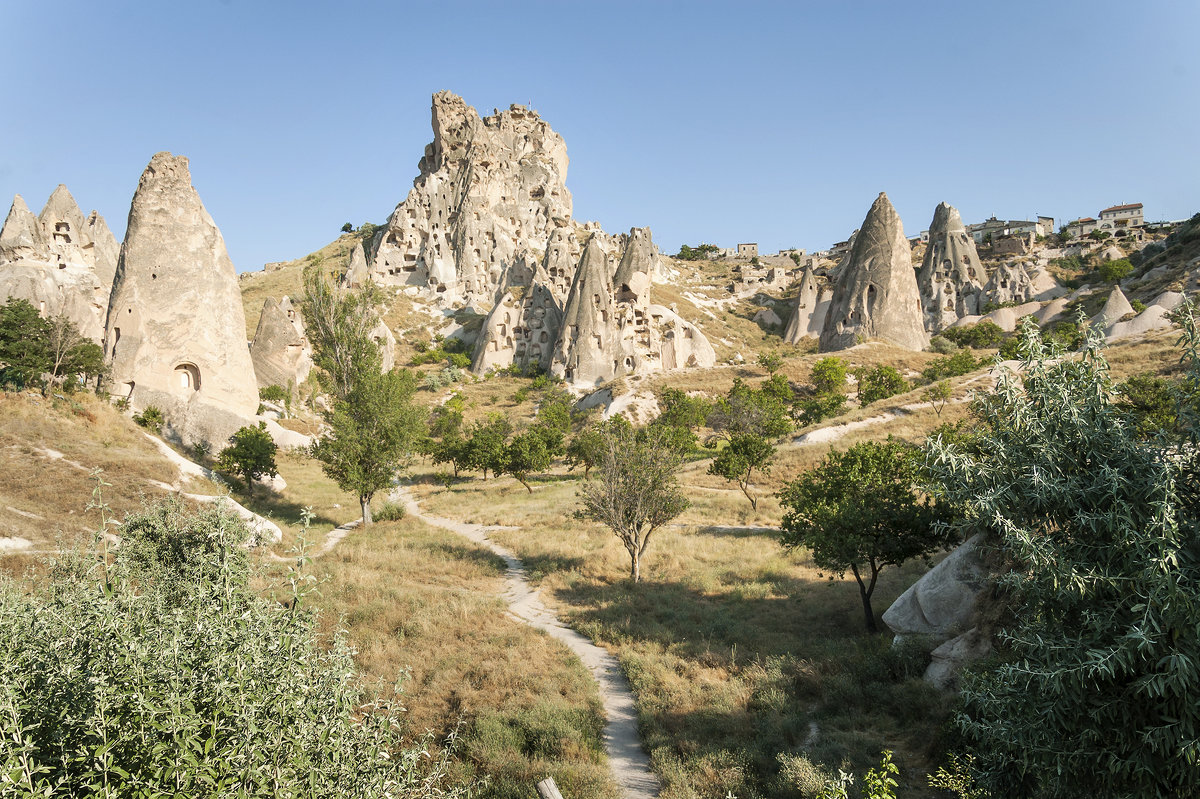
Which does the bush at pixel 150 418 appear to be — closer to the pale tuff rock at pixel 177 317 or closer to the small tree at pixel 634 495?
the pale tuff rock at pixel 177 317

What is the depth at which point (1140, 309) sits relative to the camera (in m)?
49.6

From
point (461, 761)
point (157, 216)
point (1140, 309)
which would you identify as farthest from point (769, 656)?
point (1140, 309)

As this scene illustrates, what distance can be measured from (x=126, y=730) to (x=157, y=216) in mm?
32001

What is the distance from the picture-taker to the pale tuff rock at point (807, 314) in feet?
235

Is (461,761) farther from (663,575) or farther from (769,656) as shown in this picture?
(663,575)

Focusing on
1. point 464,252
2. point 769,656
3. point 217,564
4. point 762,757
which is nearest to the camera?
point 217,564

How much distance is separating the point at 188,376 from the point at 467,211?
174 ft

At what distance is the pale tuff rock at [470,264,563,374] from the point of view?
6059 centimetres

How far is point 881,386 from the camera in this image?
43906mm

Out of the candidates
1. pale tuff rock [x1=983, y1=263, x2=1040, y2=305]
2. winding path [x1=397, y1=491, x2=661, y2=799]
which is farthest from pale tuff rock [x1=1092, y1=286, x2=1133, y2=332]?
winding path [x1=397, y1=491, x2=661, y2=799]

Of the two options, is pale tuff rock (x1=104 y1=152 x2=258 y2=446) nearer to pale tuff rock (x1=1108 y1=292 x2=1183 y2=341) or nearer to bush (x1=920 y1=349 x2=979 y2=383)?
bush (x1=920 y1=349 x2=979 y2=383)

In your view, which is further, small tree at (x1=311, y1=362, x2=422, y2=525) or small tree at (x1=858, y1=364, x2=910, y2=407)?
small tree at (x1=858, y1=364, x2=910, y2=407)

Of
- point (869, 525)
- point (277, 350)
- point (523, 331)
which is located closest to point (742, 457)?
point (869, 525)

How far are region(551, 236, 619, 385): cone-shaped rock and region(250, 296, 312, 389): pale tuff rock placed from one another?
2074cm
